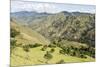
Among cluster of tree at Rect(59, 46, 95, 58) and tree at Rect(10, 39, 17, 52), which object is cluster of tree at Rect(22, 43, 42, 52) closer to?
tree at Rect(10, 39, 17, 52)

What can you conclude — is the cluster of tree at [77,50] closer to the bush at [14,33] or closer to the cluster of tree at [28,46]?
the cluster of tree at [28,46]

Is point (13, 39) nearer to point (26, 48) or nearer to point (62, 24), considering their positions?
point (26, 48)

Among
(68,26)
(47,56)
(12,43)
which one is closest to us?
(12,43)

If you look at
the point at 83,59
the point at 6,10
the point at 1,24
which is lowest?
the point at 83,59

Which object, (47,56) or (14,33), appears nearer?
(14,33)

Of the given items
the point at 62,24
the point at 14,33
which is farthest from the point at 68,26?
the point at 14,33

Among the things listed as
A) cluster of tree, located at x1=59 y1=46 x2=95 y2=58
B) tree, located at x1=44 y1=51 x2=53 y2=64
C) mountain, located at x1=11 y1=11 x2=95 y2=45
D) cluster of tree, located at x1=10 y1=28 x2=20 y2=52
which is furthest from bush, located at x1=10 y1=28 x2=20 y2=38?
cluster of tree, located at x1=59 y1=46 x2=95 y2=58

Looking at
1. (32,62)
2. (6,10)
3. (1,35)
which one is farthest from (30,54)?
(6,10)

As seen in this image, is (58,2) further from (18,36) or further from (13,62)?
(13,62)
